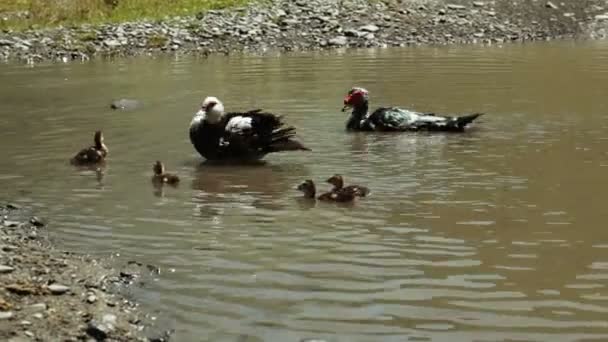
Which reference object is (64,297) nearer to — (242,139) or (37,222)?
(37,222)

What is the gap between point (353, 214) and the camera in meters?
10.9

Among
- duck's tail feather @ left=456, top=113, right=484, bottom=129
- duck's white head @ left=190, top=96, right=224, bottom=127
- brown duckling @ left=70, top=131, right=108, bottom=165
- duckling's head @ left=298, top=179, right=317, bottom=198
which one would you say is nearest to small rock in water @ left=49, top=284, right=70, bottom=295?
duckling's head @ left=298, top=179, right=317, bottom=198

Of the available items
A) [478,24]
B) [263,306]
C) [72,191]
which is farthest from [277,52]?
[263,306]

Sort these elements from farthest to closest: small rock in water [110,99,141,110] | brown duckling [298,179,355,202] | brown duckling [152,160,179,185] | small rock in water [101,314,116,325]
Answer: small rock in water [110,99,141,110] → brown duckling [152,160,179,185] → brown duckling [298,179,355,202] → small rock in water [101,314,116,325]

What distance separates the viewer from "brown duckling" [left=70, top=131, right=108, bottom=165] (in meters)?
14.2

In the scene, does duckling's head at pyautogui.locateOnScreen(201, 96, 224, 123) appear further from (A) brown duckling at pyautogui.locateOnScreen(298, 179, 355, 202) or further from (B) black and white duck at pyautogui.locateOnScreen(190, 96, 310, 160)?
(A) brown duckling at pyautogui.locateOnScreen(298, 179, 355, 202)

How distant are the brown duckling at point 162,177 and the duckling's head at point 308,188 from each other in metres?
1.80

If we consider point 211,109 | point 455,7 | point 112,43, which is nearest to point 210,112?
point 211,109

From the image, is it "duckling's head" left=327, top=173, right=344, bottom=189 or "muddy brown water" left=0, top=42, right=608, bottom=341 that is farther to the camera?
"duckling's head" left=327, top=173, right=344, bottom=189

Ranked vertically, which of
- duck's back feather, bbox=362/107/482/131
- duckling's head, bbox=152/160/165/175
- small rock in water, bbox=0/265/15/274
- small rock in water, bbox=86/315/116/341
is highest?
duck's back feather, bbox=362/107/482/131

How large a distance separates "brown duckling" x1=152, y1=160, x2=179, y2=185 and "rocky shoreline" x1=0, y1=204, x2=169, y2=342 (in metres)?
2.95

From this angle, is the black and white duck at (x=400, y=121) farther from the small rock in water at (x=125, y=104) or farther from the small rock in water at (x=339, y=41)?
the small rock in water at (x=339, y=41)

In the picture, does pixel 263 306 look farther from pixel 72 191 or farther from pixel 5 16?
pixel 5 16

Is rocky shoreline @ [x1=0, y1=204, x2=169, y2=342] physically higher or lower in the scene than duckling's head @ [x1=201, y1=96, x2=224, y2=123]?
lower
